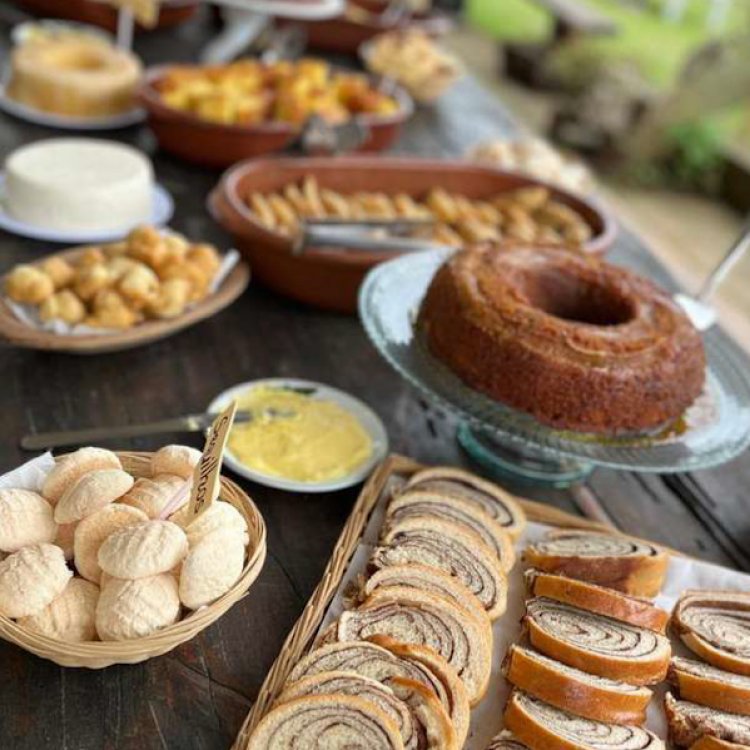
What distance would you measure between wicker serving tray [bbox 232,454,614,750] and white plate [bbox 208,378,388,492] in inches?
1.7

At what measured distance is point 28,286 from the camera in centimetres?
148

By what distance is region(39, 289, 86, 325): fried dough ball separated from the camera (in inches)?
58.4

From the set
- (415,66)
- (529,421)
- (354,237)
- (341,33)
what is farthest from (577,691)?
(341,33)

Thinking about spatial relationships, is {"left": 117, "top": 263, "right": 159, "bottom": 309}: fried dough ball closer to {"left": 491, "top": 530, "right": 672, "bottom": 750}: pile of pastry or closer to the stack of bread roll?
{"left": 491, "top": 530, "right": 672, "bottom": 750}: pile of pastry

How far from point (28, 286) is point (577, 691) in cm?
105

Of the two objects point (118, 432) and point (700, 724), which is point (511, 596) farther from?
point (118, 432)

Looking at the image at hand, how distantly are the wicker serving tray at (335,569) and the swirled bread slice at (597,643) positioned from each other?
0.66 ft

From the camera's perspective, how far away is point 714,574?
126cm

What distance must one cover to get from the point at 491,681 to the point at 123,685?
41 cm

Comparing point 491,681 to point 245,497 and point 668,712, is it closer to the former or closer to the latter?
point 668,712

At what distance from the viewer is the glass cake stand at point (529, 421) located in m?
1.32

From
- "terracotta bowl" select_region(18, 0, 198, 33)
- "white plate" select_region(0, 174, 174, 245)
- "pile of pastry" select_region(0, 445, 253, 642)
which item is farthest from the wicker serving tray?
"terracotta bowl" select_region(18, 0, 198, 33)

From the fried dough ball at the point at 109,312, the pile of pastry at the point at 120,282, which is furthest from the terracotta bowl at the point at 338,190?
the fried dough ball at the point at 109,312

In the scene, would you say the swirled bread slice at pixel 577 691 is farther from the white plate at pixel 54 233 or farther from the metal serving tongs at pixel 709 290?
the white plate at pixel 54 233
